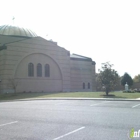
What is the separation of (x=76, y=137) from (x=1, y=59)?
43.9 m

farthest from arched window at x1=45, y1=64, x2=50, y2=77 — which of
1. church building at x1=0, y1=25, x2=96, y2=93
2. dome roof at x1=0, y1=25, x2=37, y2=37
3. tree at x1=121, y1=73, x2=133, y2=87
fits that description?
tree at x1=121, y1=73, x2=133, y2=87

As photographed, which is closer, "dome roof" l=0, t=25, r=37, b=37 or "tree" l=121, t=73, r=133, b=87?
"dome roof" l=0, t=25, r=37, b=37

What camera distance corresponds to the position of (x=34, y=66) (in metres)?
52.2

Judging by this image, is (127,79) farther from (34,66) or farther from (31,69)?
(31,69)

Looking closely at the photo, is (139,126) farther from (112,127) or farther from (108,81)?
(108,81)

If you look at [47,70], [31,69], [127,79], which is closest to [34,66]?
[31,69]

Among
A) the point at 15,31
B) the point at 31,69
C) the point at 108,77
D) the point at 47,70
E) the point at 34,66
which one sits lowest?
the point at 108,77

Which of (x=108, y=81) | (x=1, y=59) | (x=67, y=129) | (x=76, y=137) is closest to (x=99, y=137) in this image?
(x=76, y=137)

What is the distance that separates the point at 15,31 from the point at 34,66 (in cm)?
1161

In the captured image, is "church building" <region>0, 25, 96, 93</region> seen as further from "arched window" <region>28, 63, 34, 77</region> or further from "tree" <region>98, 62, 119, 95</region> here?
"tree" <region>98, 62, 119, 95</region>

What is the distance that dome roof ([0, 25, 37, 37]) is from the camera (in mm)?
57650

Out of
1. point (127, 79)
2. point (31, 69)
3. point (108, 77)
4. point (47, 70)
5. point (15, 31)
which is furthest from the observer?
point (127, 79)

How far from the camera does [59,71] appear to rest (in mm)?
56281

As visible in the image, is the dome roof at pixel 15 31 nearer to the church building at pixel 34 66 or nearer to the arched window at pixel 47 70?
the church building at pixel 34 66
